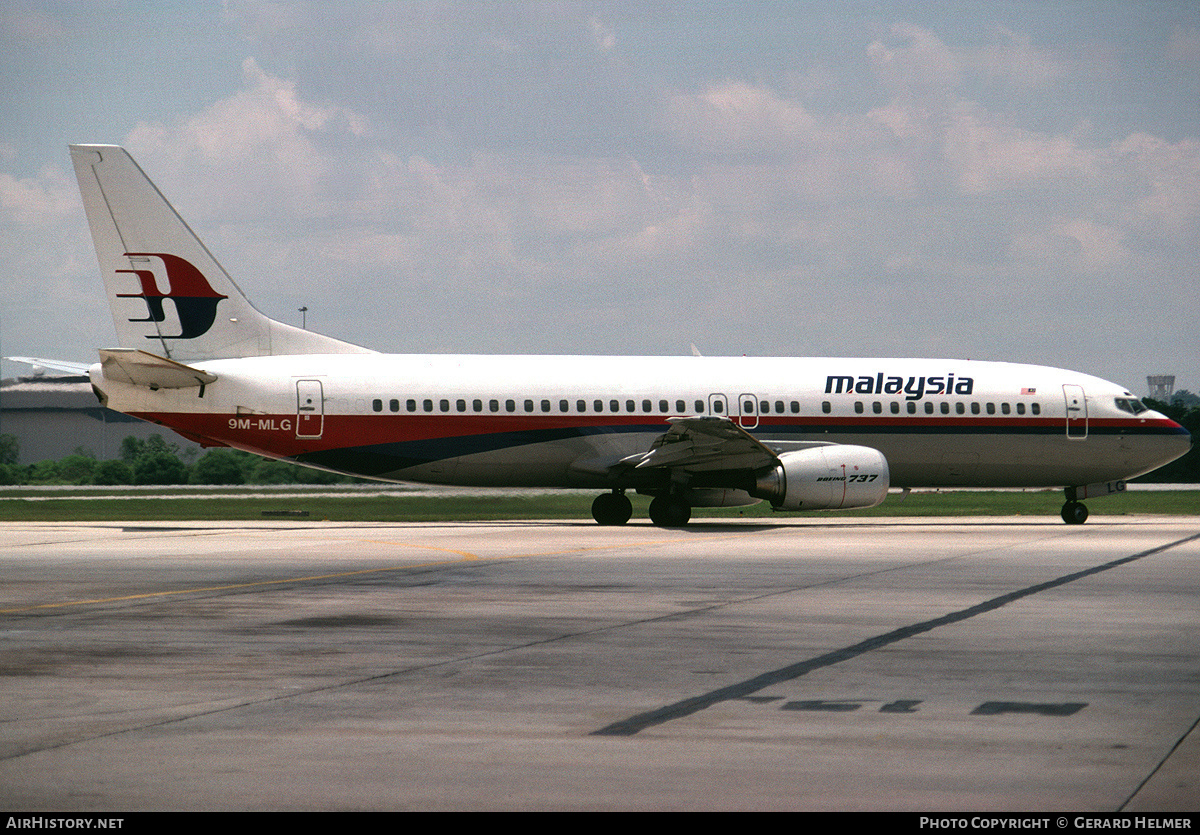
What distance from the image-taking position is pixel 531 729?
26.9 ft

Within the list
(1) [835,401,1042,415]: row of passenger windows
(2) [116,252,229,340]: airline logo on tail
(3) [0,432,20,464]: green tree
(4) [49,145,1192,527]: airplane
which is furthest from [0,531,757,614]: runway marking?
(3) [0,432,20,464]: green tree

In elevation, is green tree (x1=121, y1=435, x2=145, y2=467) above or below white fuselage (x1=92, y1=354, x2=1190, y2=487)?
below

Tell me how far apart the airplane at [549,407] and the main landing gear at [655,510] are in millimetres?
54

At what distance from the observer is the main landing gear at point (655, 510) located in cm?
3238

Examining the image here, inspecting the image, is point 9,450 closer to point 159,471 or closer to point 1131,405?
point 159,471

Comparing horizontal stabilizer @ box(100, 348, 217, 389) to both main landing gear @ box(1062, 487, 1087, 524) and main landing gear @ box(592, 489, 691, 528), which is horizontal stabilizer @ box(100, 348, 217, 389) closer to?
main landing gear @ box(592, 489, 691, 528)

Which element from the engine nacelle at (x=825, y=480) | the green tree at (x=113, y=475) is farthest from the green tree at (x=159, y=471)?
the engine nacelle at (x=825, y=480)

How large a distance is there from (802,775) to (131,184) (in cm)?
2806

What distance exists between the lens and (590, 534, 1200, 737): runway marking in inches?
329

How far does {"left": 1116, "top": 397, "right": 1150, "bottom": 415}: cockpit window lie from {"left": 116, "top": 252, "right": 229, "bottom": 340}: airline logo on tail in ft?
73.3

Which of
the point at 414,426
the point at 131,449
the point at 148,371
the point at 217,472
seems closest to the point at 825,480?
the point at 414,426

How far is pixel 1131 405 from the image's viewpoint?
117 feet
